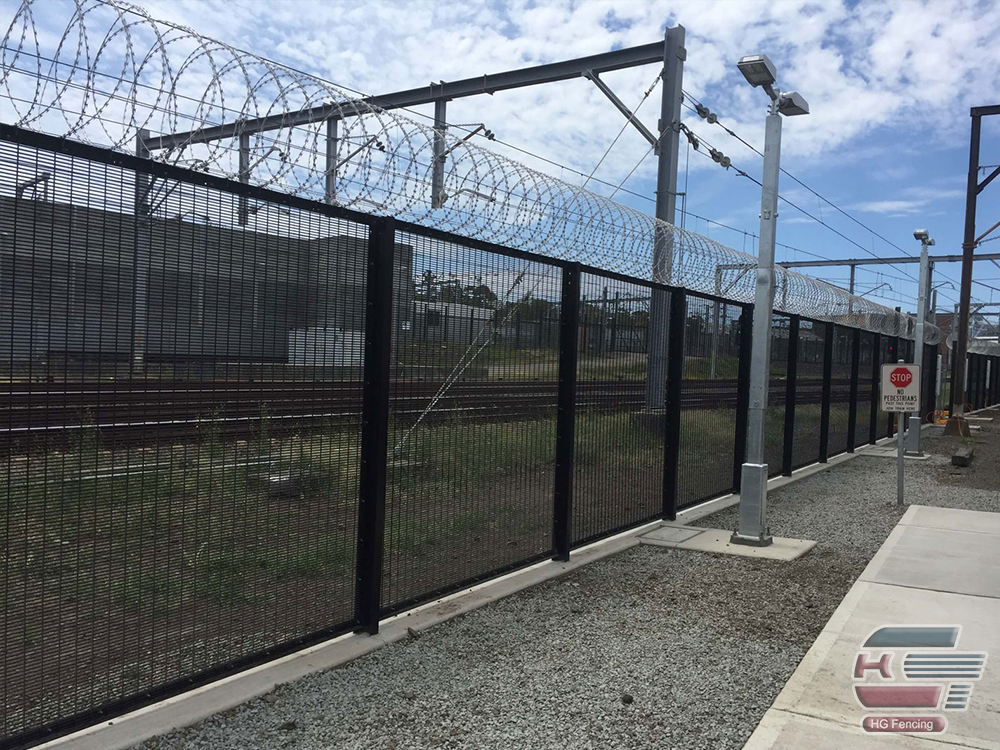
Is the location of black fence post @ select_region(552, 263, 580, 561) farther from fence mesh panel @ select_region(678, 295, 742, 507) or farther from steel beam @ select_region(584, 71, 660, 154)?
steel beam @ select_region(584, 71, 660, 154)

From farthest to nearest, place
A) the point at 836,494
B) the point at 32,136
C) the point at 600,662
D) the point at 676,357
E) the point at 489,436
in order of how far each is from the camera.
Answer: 1. the point at 836,494
2. the point at 676,357
3. the point at 489,436
4. the point at 600,662
5. the point at 32,136

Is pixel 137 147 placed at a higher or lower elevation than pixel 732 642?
higher

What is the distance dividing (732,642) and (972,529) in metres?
5.02

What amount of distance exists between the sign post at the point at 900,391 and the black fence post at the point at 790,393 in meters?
1.58

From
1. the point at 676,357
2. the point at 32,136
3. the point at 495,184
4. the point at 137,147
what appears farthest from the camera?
the point at 676,357

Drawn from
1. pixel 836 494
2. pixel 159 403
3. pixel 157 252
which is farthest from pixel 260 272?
pixel 836 494

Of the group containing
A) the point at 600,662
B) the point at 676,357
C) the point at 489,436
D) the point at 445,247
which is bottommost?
the point at 600,662

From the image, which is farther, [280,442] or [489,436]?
[489,436]

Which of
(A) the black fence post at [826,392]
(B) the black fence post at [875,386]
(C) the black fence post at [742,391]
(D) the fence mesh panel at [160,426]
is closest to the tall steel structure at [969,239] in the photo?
(B) the black fence post at [875,386]

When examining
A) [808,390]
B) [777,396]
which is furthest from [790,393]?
[808,390]

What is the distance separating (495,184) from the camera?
6344mm

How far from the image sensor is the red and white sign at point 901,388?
10.4 metres

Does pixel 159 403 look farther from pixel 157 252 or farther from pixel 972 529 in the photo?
pixel 972 529
